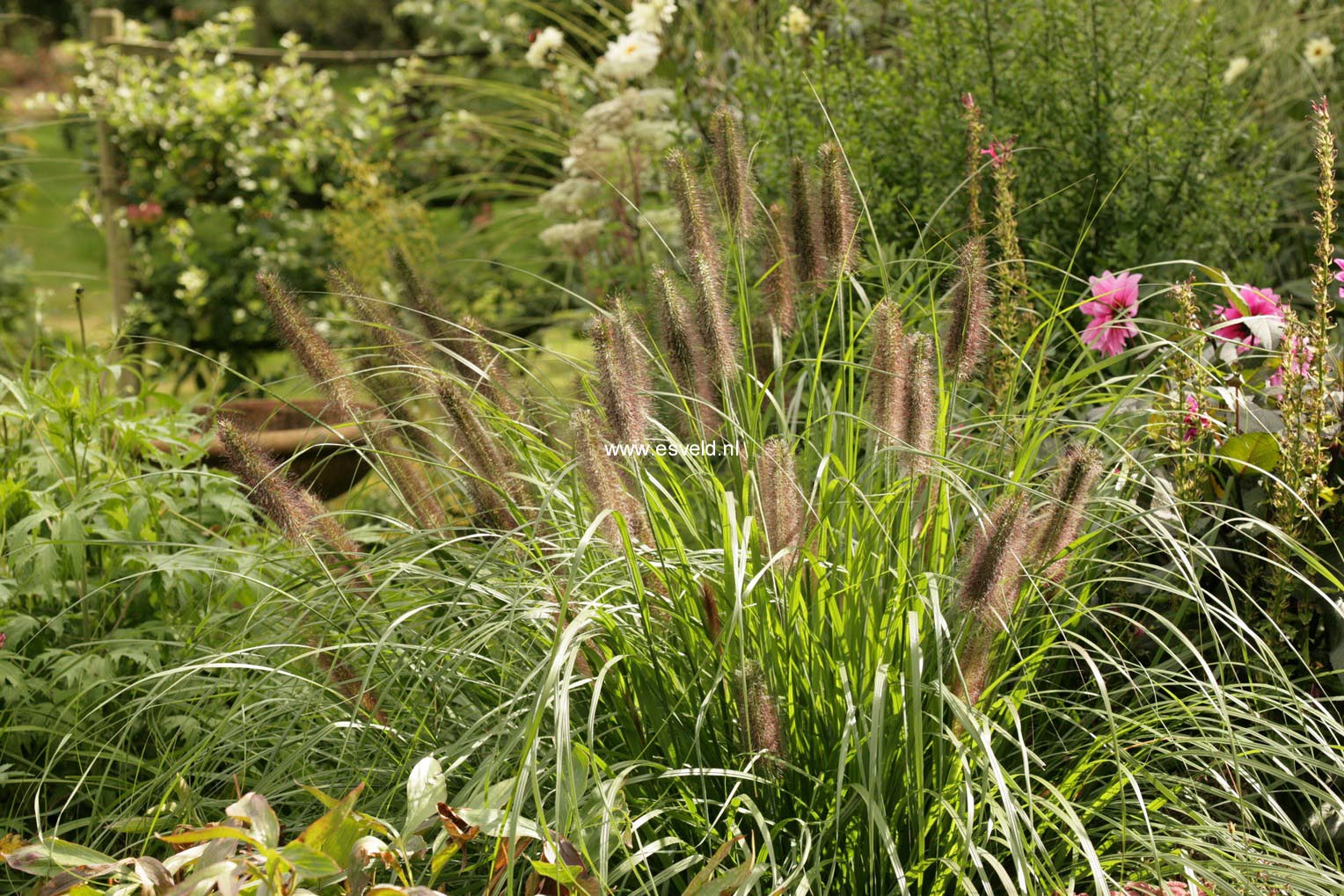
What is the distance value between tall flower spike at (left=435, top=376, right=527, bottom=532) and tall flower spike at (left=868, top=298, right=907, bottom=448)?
22.4 inches

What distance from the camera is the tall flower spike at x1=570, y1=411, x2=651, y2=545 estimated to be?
160cm

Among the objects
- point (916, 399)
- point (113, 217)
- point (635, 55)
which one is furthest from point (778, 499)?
point (113, 217)

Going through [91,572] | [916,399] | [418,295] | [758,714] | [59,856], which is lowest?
[91,572]

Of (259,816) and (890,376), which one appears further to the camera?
(890,376)

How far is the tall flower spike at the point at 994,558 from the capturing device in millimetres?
1543

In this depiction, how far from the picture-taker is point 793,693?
1.78m

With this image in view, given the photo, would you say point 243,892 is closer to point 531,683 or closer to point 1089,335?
point 531,683

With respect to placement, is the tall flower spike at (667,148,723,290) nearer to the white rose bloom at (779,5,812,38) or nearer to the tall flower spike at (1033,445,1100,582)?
the tall flower spike at (1033,445,1100,582)

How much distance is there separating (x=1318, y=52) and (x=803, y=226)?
415 cm

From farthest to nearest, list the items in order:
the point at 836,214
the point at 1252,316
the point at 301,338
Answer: the point at 1252,316 < the point at 836,214 < the point at 301,338

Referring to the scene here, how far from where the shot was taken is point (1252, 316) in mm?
2377

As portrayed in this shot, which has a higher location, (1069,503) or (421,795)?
(1069,503)

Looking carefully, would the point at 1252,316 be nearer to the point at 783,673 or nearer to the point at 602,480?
the point at 783,673

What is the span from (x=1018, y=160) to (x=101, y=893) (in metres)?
2.98
